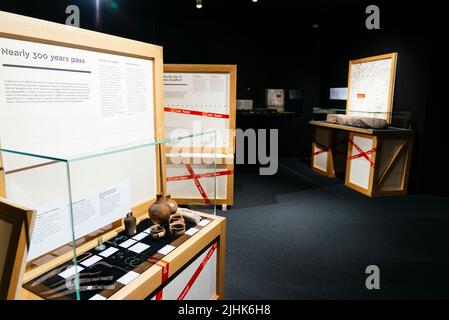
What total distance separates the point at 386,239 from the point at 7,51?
3474 millimetres

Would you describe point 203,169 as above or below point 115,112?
below

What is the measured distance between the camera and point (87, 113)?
1443mm

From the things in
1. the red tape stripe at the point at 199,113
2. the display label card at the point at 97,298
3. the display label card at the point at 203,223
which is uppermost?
the red tape stripe at the point at 199,113

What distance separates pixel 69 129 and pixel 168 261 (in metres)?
0.74

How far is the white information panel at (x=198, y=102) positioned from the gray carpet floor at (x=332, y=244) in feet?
3.83

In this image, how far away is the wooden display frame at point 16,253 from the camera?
949 mm

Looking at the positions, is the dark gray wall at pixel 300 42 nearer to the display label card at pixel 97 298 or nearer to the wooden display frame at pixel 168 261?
the wooden display frame at pixel 168 261

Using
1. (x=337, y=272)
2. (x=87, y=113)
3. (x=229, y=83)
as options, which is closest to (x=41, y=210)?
(x=87, y=113)

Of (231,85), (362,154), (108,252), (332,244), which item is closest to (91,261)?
(108,252)

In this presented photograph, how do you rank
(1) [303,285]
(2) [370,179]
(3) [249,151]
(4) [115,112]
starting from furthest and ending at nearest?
(3) [249,151]
(2) [370,179]
(1) [303,285]
(4) [115,112]

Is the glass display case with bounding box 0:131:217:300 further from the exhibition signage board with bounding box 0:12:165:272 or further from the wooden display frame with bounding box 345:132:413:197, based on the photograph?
the wooden display frame with bounding box 345:132:413:197

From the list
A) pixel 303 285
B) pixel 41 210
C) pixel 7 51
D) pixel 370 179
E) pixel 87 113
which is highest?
pixel 7 51

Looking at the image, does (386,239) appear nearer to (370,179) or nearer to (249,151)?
(370,179)

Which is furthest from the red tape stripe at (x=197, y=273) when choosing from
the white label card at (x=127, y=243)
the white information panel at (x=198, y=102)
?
the white information panel at (x=198, y=102)
